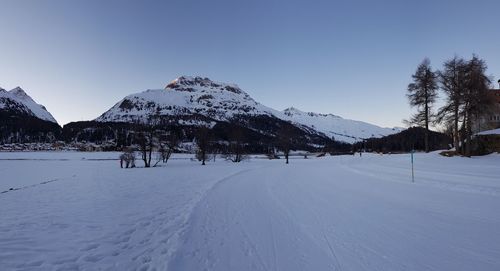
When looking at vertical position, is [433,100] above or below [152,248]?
above

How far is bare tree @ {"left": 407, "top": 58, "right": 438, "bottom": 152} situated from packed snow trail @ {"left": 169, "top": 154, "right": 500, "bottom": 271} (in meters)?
29.3

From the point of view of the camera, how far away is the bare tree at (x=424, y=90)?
3872 centimetres

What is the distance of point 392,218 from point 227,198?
7245 mm

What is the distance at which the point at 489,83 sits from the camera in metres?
32.5

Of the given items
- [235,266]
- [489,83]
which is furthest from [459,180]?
[489,83]

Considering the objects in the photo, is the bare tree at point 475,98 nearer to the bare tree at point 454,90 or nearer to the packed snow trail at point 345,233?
the bare tree at point 454,90

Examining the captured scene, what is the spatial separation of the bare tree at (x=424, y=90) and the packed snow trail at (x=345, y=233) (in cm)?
2930

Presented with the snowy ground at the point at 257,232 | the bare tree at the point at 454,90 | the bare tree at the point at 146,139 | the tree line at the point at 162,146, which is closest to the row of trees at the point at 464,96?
the bare tree at the point at 454,90

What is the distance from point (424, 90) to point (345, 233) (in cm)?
3799

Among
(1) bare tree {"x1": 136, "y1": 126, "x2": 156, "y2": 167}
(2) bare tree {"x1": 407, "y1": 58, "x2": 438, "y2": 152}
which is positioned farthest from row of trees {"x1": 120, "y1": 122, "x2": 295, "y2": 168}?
(2) bare tree {"x1": 407, "y1": 58, "x2": 438, "y2": 152}

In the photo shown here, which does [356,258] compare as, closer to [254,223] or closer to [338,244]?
[338,244]

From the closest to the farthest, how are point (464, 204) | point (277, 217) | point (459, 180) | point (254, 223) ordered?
1. point (254, 223)
2. point (277, 217)
3. point (464, 204)
4. point (459, 180)

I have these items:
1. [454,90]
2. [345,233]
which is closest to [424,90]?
[454,90]

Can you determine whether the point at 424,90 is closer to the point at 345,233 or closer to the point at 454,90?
the point at 454,90
